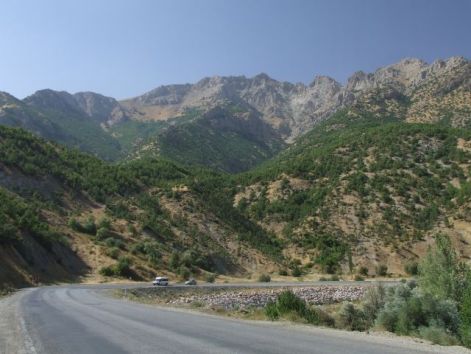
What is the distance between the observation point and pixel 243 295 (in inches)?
1790

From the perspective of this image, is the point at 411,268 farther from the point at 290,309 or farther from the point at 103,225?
the point at 290,309

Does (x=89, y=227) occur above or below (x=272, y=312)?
above

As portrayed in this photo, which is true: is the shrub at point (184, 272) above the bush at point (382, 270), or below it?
below

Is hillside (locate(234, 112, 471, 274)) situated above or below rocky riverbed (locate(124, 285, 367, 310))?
above

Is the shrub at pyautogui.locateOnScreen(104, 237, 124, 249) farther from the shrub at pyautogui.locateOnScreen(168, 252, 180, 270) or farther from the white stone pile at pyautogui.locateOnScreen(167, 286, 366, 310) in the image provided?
the white stone pile at pyautogui.locateOnScreen(167, 286, 366, 310)

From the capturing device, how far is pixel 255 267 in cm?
8181

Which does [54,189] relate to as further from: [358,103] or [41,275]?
[358,103]

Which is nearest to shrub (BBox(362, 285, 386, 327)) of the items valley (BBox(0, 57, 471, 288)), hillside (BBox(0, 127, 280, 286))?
hillside (BBox(0, 127, 280, 286))

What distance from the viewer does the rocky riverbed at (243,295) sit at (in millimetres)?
41281

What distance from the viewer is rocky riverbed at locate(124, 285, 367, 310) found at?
41.3 m

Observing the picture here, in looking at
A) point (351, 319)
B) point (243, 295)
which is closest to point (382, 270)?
point (243, 295)

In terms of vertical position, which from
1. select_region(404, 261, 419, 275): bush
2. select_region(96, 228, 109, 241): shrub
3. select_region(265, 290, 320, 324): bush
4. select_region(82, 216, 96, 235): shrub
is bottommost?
select_region(265, 290, 320, 324): bush

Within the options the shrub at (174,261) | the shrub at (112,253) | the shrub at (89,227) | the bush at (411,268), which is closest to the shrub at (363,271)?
the bush at (411,268)

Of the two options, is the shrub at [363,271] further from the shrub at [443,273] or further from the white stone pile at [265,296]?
the shrub at [443,273]
